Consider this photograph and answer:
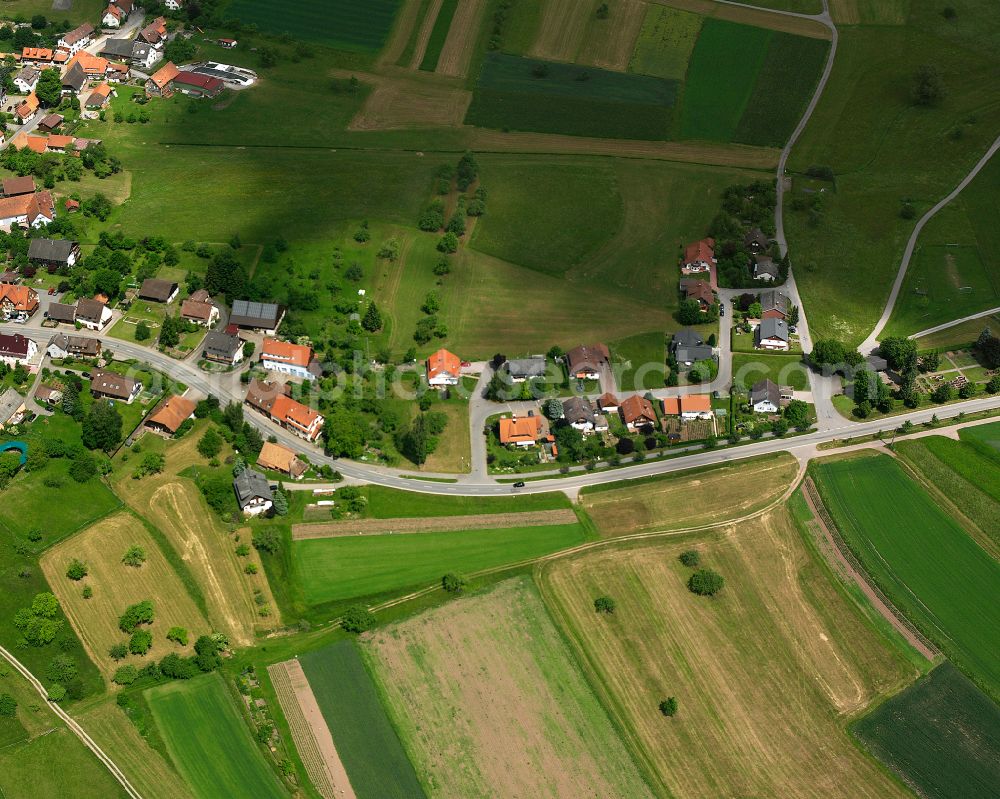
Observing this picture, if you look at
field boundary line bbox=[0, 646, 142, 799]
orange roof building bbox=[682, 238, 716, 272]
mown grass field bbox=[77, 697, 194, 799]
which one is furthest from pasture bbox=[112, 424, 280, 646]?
orange roof building bbox=[682, 238, 716, 272]

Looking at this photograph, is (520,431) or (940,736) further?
(520,431)

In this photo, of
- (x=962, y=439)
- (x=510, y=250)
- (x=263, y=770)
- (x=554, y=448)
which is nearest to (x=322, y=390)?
(x=554, y=448)

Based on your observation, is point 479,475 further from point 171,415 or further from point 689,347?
point 171,415

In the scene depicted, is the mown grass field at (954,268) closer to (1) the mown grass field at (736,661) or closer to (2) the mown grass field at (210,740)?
(1) the mown grass field at (736,661)

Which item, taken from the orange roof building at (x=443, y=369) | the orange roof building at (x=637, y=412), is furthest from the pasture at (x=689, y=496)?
the orange roof building at (x=443, y=369)

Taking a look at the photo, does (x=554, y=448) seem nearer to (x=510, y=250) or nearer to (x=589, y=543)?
(x=589, y=543)

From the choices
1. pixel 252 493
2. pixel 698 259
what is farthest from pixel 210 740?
pixel 698 259
